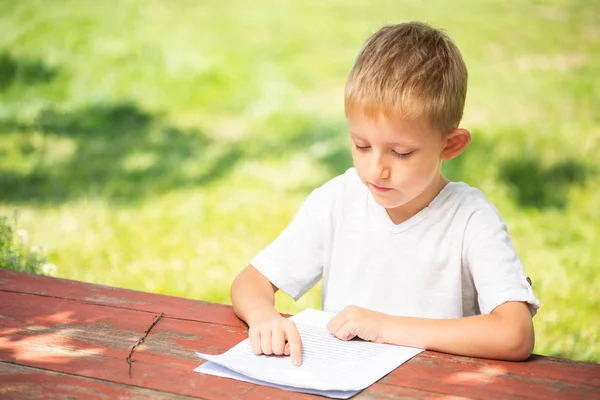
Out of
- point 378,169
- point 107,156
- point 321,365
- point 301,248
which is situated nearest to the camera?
point 321,365

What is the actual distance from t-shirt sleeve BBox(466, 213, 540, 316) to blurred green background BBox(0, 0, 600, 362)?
2.03 metres

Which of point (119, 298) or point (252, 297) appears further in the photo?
point (119, 298)

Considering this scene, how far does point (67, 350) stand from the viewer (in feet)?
7.55

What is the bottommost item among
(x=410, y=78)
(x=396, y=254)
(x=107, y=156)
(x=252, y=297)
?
(x=252, y=297)

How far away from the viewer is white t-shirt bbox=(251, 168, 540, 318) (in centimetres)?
258

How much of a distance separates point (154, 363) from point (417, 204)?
1.01 m

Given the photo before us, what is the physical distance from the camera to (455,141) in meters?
2.59

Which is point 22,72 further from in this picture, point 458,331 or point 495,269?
point 458,331

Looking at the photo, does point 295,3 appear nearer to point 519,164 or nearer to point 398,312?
point 519,164

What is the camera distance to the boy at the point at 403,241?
234 centimetres

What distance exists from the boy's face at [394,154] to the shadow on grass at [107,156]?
14.5ft

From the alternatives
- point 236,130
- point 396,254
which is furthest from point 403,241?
point 236,130

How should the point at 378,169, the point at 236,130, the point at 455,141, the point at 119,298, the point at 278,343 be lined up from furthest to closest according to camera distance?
the point at 236,130 < the point at 119,298 < the point at 455,141 < the point at 378,169 < the point at 278,343

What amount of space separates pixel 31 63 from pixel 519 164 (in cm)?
554
